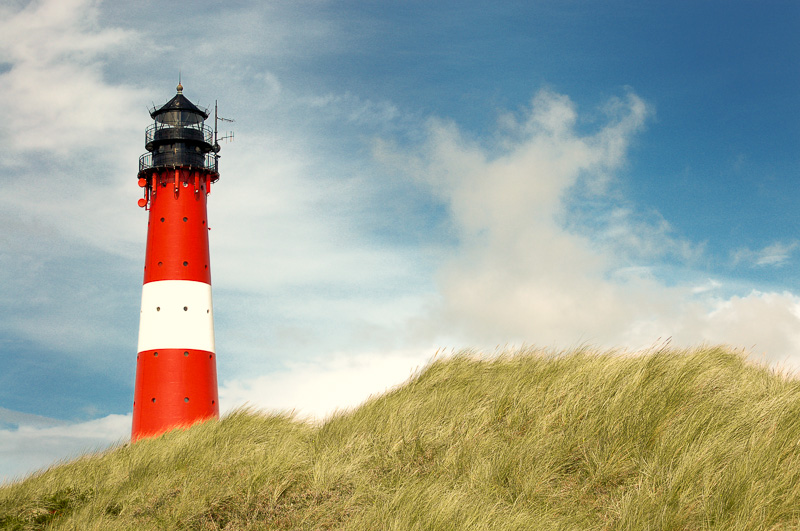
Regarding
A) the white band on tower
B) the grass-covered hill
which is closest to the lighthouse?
the white band on tower

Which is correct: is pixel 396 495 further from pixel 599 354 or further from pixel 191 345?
pixel 191 345

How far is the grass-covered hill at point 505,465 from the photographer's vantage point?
6.61 metres

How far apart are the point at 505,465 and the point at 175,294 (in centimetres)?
1577

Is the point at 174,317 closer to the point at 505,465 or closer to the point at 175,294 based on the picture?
the point at 175,294

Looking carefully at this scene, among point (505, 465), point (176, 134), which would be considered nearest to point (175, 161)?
point (176, 134)

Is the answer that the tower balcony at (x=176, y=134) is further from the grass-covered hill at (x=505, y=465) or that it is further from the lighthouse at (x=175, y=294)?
the grass-covered hill at (x=505, y=465)

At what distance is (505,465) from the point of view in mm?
7465

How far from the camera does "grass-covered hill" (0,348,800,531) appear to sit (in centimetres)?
661

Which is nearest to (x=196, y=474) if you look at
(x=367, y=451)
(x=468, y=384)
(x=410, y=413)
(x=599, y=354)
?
(x=367, y=451)

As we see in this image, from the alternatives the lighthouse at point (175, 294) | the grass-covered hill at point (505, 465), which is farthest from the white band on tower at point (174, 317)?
the grass-covered hill at point (505, 465)

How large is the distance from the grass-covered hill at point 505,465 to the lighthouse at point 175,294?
1011 cm

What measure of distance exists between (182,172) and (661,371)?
695 inches

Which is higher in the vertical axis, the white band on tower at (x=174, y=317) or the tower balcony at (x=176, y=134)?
the tower balcony at (x=176, y=134)

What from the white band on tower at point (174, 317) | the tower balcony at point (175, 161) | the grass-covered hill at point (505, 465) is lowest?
the grass-covered hill at point (505, 465)
